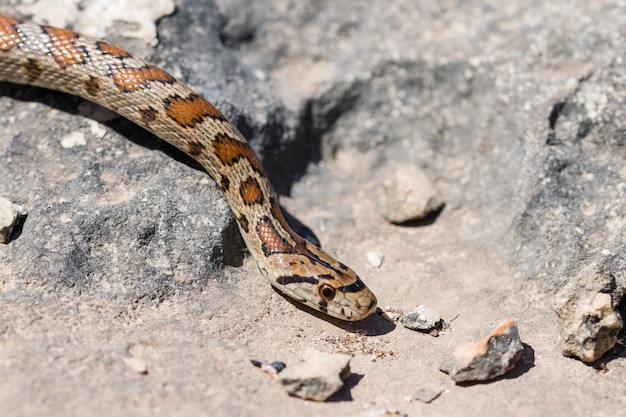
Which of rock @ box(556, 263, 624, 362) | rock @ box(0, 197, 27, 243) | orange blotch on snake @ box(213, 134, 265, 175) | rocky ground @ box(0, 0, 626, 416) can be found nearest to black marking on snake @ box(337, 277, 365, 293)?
rocky ground @ box(0, 0, 626, 416)

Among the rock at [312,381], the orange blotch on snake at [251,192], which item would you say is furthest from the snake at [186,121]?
the rock at [312,381]

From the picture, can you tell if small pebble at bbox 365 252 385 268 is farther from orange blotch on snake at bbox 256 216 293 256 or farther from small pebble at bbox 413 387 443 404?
small pebble at bbox 413 387 443 404

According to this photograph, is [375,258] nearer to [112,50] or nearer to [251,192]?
[251,192]

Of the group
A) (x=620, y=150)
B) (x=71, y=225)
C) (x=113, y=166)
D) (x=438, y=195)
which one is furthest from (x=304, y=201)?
(x=620, y=150)

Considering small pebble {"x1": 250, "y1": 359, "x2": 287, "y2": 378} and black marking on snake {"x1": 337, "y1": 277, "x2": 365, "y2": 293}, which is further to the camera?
black marking on snake {"x1": 337, "y1": 277, "x2": 365, "y2": 293}

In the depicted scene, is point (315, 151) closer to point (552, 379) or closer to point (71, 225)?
point (71, 225)

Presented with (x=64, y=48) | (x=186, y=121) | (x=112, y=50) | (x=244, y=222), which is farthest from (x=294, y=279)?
(x=64, y=48)
